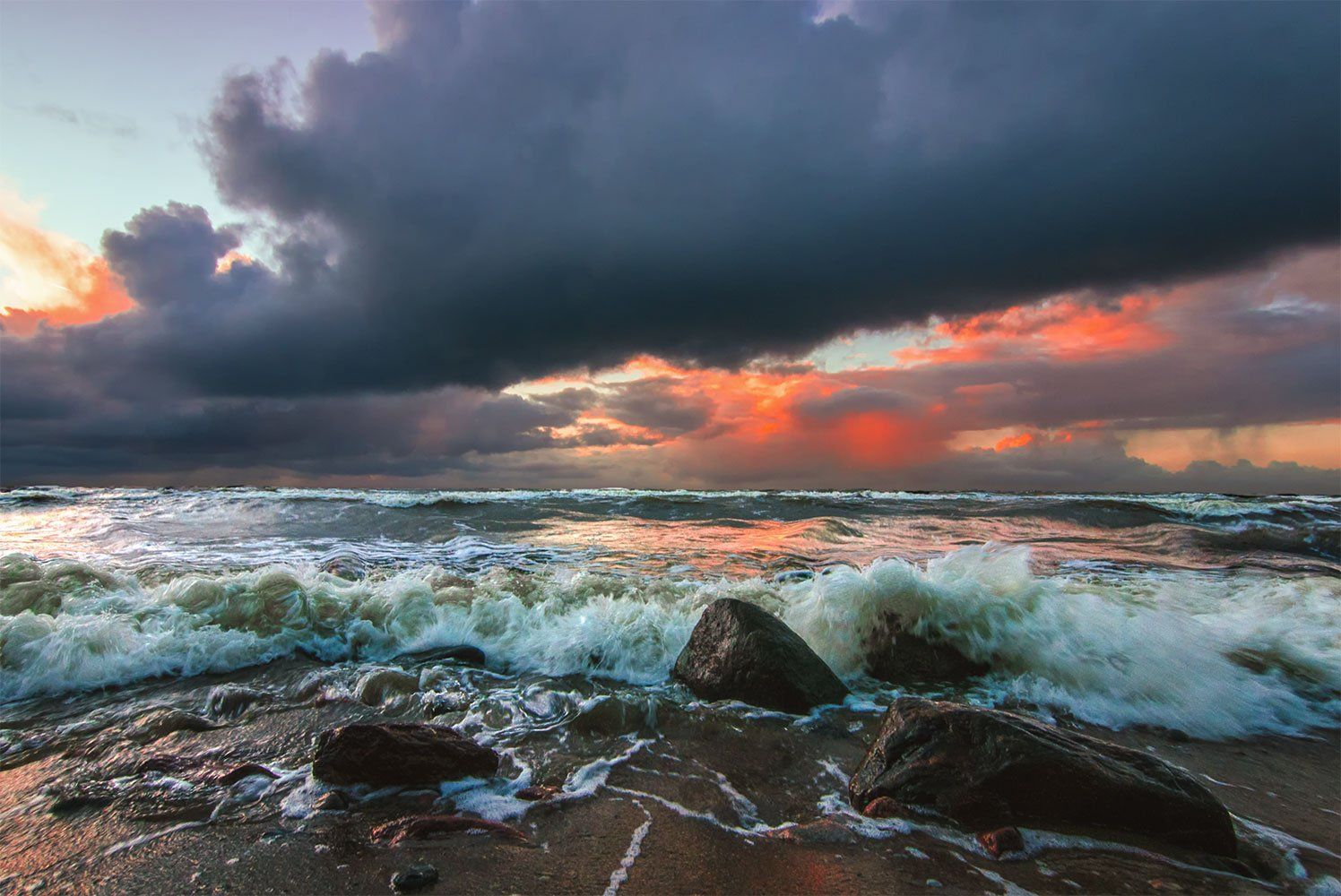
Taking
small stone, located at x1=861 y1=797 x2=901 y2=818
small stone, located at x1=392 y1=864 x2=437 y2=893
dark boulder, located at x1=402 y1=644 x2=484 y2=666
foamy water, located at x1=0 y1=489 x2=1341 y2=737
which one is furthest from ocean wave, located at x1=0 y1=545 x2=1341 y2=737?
small stone, located at x1=392 y1=864 x2=437 y2=893

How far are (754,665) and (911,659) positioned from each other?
1.65m

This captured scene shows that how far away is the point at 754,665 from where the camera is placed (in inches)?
163

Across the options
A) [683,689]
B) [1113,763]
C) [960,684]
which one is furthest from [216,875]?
[960,684]

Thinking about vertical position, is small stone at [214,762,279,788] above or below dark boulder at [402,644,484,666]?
above

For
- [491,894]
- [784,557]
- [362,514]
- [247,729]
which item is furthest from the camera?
[362,514]

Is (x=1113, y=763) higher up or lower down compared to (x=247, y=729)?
higher up

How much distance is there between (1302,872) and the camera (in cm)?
237

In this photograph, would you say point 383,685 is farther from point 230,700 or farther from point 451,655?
point 230,700

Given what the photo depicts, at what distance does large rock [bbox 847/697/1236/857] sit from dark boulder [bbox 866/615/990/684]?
1.92 m

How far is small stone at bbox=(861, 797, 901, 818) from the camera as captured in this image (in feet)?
8.84

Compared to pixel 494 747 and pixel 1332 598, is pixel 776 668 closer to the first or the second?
pixel 494 747

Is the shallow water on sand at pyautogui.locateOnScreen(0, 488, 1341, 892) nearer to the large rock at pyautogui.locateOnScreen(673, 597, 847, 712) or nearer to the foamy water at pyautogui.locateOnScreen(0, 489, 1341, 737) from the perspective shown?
the foamy water at pyautogui.locateOnScreen(0, 489, 1341, 737)

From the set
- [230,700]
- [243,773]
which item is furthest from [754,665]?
[230,700]

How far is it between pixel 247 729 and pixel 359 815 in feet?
5.17
